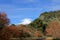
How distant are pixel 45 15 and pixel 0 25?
38.1m

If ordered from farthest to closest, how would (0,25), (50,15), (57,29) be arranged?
(50,15) < (57,29) < (0,25)

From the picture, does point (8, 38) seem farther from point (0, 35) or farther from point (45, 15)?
point (45, 15)

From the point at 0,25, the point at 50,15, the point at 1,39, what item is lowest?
the point at 1,39

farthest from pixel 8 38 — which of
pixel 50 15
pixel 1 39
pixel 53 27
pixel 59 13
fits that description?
pixel 59 13

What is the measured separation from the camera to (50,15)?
2092 inches

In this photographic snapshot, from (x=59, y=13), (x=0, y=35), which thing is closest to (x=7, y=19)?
(x=0, y=35)

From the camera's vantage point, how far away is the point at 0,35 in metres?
15.1

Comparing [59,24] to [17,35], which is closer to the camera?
[17,35]

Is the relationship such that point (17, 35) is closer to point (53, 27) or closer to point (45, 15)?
point (53, 27)

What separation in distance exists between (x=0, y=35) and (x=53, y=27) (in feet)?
68.6

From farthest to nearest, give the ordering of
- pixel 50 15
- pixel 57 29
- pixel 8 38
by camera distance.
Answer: pixel 50 15, pixel 57 29, pixel 8 38

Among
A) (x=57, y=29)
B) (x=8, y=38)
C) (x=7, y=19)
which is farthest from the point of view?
(x=57, y=29)

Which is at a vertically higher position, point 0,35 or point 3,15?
point 3,15

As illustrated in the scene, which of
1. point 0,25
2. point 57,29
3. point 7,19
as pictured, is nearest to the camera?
point 0,25
